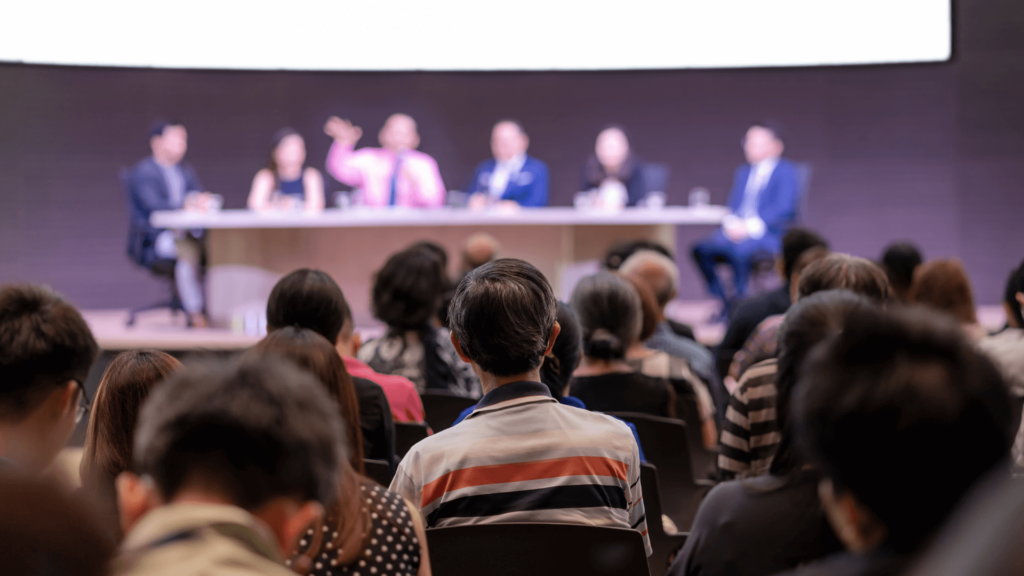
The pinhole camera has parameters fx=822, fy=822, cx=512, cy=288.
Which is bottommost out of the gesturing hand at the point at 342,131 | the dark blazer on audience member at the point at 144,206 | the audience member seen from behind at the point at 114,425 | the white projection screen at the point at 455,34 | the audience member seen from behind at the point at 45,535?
the audience member seen from behind at the point at 114,425

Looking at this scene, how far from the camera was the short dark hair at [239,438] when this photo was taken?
0.65m

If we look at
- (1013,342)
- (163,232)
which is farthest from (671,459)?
(163,232)

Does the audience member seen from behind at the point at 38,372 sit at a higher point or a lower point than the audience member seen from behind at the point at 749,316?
higher

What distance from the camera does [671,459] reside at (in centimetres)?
202

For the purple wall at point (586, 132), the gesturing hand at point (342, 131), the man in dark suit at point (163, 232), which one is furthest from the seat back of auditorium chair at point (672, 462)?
the purple wall at point (586, 132)

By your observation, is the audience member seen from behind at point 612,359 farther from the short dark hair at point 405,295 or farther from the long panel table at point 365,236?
the long panel table at point 365,236

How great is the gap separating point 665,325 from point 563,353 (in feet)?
A: 4.37

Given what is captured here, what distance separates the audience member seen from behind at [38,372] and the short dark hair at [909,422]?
42.2 inches

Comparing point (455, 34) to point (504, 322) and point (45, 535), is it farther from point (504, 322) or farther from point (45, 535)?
point (45, 535)

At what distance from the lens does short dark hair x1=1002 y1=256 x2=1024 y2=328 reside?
2301 mm

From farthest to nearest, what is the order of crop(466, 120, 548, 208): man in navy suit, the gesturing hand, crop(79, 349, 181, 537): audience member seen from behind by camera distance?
the gesturing hand
crop(466, 120, 548, 208): man in navy suit
crop(79, 349, 181, 537): audience member seen from behind

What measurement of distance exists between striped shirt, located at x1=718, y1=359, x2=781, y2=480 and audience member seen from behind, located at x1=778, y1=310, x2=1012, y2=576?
94 centimetres

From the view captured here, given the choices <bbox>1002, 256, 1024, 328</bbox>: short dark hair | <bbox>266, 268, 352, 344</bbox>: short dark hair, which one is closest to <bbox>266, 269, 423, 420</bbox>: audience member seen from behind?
<bbox>266, 268, 352, 344</bbox>: short dark hair

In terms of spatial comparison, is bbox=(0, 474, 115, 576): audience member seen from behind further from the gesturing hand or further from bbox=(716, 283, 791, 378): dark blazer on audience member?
the gesturing hand
